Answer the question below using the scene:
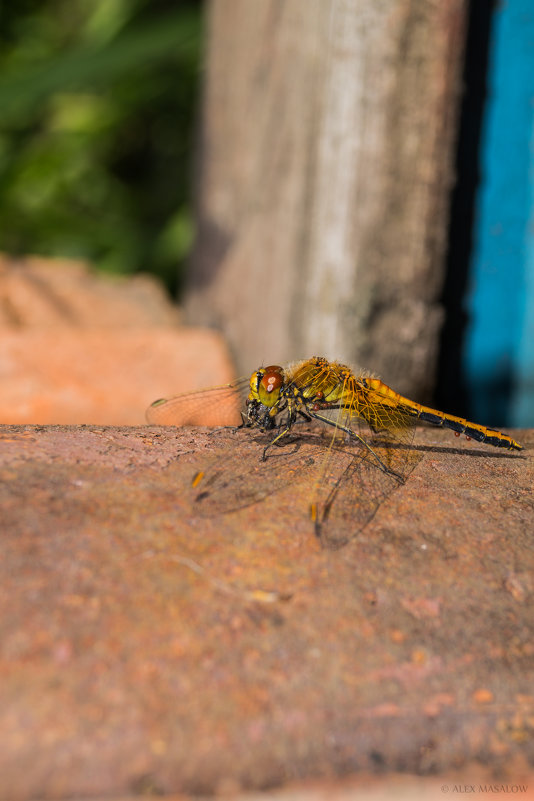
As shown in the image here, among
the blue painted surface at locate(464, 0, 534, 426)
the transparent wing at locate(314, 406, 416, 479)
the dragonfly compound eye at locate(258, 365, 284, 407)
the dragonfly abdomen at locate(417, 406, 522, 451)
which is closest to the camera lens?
the transparent wing at locate(314, 406, 416, 479)

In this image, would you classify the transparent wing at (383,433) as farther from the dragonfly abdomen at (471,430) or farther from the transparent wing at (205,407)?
the transparent wing at (205,407)

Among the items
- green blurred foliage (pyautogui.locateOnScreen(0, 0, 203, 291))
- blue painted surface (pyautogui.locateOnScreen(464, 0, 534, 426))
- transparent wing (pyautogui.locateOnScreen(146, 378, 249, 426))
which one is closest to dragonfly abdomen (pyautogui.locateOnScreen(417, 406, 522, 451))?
transparent wing (pyautogui.locateOnScreen(146, 378, 249, 426))

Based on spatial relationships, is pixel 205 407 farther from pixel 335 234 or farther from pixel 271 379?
pixel 335 234

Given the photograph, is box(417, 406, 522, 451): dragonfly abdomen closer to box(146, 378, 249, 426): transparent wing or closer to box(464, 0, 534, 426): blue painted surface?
box(146, 378, 249, 426): transparent wing

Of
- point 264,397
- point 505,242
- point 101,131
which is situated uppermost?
point 101,131

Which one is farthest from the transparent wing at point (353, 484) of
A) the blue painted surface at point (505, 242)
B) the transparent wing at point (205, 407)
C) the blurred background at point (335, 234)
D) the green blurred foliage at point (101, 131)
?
the green blurred foliage at point (101, 131)

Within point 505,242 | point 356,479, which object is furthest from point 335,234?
point 356,479
